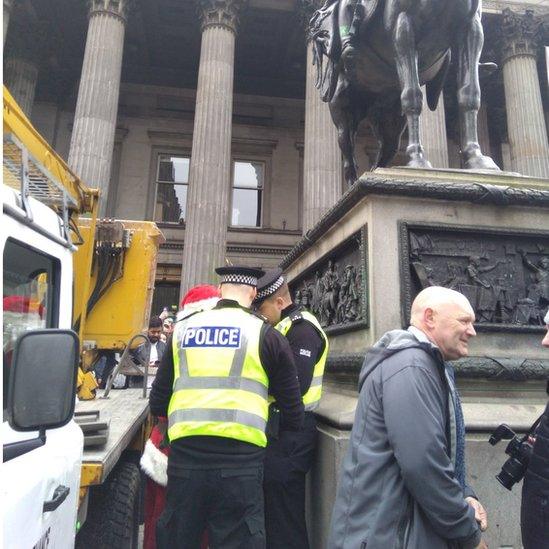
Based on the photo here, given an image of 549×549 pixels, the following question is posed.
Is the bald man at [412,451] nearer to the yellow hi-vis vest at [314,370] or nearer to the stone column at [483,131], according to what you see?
the yellow hi-vis vest at [314,370]

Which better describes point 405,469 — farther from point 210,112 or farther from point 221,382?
point 210,112

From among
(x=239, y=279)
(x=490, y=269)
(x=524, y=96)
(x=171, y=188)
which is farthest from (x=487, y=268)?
(x=171, y=188)

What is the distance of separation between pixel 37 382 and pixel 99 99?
53.9ft

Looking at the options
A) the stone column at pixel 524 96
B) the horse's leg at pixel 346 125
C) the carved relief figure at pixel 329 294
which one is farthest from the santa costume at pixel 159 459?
the stone column at pixel 524 96

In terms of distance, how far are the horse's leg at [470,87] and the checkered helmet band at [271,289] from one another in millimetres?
1931

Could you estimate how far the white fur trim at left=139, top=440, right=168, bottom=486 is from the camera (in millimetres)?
3393

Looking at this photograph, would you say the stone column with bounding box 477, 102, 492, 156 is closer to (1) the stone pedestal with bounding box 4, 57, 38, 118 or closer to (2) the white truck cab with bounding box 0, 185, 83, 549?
(1) the stone pedestal with bounding box 4, 57, 38, 118

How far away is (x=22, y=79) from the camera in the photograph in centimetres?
1995

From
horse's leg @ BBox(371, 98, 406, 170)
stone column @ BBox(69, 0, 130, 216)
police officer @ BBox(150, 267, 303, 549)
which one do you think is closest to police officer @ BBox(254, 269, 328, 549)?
police officer @ BBox(150, 267, 303, 549)

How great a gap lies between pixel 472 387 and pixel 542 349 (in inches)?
23.6

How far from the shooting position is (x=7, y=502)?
1.49 metres

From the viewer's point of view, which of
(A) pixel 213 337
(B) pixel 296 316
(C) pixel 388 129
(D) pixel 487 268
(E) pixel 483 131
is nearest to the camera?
(A) pixel 213 337

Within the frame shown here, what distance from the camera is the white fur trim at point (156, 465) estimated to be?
3.39m

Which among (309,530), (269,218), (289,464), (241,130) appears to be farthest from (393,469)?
(241,130)
